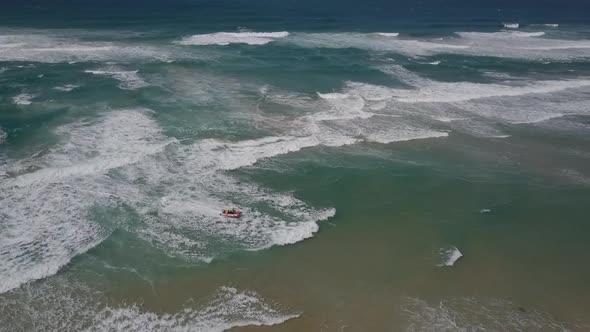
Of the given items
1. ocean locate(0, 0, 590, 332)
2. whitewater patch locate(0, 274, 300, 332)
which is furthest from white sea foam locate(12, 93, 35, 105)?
whitewater patch locate(0, 274, 300, 332)

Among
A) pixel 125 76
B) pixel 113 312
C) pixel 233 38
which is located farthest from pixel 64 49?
pixel 113 312

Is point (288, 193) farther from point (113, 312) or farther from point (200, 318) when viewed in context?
point (113, 312)

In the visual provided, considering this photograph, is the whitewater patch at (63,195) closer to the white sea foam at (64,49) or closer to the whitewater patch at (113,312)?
the whitewater patch at (113,312)

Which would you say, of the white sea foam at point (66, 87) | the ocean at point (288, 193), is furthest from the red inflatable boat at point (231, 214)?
the white sea foam at point (66, 87)

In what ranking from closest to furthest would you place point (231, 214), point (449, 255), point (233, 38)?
point (449, 255) < point (231, 214) < point (233, 38)

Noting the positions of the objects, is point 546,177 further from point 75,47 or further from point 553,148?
point 75,47

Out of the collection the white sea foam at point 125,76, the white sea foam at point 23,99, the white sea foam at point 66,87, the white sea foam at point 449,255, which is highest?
the white sea foam at point 125,76
